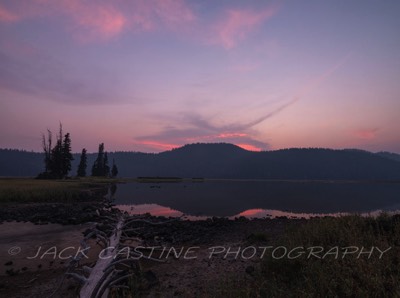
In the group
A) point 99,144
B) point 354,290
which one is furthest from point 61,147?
point 354,290

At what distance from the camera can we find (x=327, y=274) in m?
6.12

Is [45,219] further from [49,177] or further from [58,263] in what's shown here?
[49,177]

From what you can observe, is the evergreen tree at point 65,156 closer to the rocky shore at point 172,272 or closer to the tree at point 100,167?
the tree at point 100,167

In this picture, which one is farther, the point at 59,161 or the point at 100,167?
the point at 100,167

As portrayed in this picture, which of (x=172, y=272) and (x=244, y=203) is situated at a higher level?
(x=172, y=272)

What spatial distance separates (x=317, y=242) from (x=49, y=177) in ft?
235

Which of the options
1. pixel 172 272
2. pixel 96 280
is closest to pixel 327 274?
pixel 172 272

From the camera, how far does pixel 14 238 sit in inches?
576

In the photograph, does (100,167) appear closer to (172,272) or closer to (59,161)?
(59,161)

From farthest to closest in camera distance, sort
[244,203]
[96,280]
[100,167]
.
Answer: [100,167], [244,203], [96,280]

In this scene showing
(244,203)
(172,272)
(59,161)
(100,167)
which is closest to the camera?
(172,272)

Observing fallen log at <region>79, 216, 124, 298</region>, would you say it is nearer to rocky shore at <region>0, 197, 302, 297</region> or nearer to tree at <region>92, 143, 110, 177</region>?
rocky shore at <region>0, 197, 302, 297</region>

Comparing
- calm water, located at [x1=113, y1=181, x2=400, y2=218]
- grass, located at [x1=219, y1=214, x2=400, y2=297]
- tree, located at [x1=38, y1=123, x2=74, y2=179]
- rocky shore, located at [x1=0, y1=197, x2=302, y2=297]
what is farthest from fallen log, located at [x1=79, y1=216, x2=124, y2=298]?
tree, located at [x1=38, y1=123, x2=74, y2=179]

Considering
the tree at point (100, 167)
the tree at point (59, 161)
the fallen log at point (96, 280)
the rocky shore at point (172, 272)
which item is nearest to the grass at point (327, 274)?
the rocky shore at point (172, 272)
